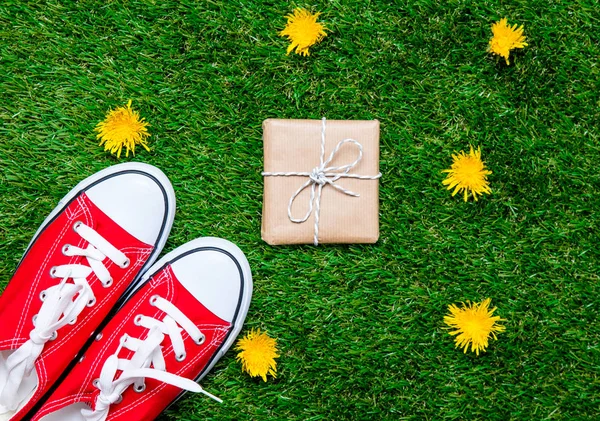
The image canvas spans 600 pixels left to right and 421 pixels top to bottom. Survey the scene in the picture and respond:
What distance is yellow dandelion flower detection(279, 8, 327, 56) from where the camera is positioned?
3.87 feet

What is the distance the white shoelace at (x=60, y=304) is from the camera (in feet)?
3.52

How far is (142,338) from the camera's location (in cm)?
114

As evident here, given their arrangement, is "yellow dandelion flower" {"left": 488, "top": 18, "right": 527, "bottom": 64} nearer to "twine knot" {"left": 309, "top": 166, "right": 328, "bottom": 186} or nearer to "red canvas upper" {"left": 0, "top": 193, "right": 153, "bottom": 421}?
"twine knot" {"left": 309, "top": 166, "right": 328, "bottom": 186}

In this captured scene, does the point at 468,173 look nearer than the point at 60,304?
No

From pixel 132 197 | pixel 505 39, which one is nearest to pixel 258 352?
pixel 132 197

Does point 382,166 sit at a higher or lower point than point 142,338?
higher

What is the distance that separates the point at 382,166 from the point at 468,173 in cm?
21

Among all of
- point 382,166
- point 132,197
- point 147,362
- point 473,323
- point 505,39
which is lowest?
point 147,362

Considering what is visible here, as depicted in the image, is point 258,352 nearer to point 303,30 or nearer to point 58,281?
point 58,281

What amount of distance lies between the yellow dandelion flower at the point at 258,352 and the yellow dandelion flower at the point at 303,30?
0.69 meters

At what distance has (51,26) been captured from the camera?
1.19m

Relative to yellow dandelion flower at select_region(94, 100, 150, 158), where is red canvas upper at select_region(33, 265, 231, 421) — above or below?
below

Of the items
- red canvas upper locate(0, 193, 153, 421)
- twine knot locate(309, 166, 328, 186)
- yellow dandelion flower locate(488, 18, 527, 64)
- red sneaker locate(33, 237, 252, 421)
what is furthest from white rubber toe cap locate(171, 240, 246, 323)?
yellow dandelion flower locate(488, 18, 527, 64)

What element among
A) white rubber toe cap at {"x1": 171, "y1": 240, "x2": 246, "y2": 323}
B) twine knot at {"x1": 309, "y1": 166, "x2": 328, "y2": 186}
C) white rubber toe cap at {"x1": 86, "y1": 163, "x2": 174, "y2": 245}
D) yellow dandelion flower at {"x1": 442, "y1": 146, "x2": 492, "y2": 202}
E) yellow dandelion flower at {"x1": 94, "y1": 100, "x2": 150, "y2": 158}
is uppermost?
yellow dandelion flower at {"x1": 94, "y1": 100, "x2": 150, "y2": 158}
